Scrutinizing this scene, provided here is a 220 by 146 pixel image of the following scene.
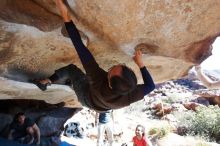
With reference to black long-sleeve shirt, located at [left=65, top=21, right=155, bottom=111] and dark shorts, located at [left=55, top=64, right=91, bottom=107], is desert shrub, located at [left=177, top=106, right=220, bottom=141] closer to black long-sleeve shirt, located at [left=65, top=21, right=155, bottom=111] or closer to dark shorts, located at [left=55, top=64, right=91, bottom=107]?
dark shorts, located at [left=55, top=64, right=91, bottom=107]

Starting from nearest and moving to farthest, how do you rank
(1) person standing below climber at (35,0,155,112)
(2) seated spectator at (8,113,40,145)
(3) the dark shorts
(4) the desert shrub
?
(1) person standing below climber at (35,0,155,112), (3) the dark shorts, (2) seated spectator at (8,113,40,145), (4) the desert shrub

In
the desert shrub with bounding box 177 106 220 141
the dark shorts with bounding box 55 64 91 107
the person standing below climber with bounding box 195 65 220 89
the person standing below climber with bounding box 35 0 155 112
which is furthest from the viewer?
the desert shrub with bounding box 177 106 220 141

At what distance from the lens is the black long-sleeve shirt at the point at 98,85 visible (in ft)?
13.7

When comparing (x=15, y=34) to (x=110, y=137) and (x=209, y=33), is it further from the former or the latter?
(x=110, y=137)

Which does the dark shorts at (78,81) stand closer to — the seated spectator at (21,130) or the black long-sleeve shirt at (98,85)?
the black long-sleeve shirt at (98,85)

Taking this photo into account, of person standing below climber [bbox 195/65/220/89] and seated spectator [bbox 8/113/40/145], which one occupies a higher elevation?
person standing below climber [bbox 195/65/220/89]

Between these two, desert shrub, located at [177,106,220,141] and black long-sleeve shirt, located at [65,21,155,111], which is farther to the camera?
desert shrub, located at [177,106,220,141]

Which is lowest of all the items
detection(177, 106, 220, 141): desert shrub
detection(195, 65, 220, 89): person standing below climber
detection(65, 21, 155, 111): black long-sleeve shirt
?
detection(65, 21, 155, 111): black long-sleeve shirt

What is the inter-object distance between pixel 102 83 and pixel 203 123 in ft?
55.6

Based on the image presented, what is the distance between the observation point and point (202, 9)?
14.8 feet

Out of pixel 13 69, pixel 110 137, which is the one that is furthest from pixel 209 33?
pixel 110 137

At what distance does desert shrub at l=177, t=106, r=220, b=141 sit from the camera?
63.7 feet

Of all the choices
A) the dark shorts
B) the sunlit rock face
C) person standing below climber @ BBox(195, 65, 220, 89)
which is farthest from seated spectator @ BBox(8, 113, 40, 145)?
person standing below climber @ BBox(195, 65, 220, 89)

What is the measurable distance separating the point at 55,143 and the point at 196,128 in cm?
1234
